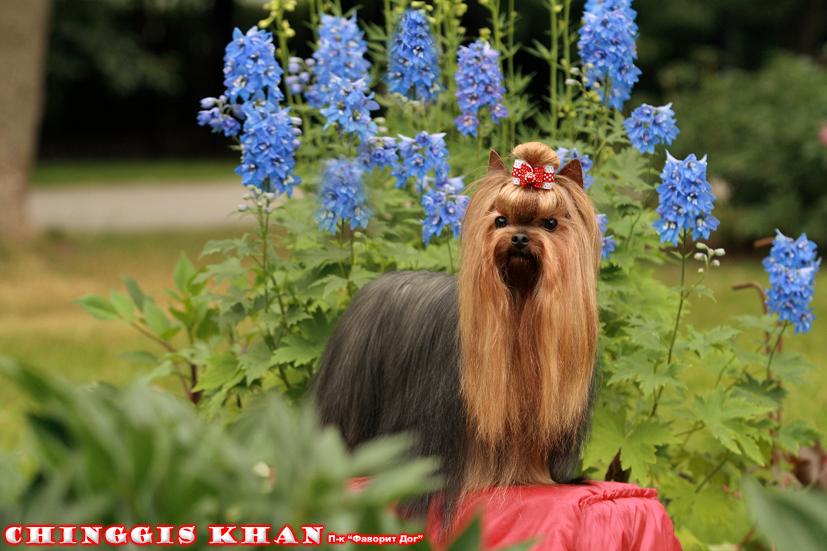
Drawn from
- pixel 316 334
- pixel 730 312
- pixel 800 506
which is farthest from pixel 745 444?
pixel 730 312

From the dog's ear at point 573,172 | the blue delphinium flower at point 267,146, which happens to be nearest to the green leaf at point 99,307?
the blue delphinium flower at point 267,146

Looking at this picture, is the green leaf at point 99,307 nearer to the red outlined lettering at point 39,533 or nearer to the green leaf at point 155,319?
the green leaf at point 155,319

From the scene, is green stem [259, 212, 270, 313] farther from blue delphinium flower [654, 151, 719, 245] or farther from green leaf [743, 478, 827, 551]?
green leaf [743, 478, 827, 551]

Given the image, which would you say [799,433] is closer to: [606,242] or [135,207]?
[606,242]

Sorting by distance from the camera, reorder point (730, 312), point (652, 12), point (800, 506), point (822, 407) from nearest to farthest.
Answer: point (800, 506)
point (822, 407)
point (730, 312)
point (652, 12)

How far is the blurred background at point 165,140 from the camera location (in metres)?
8.62

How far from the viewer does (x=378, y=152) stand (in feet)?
10.2

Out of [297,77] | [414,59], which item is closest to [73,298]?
[297,77]

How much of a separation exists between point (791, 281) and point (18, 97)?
9.13 metres

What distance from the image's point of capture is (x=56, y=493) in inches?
40.8

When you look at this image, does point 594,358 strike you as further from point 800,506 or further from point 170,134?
point 170,134

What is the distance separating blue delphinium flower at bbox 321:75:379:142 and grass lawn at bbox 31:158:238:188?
61.1 ft

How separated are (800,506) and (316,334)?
234 centimetres

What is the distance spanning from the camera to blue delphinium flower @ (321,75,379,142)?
299cm
